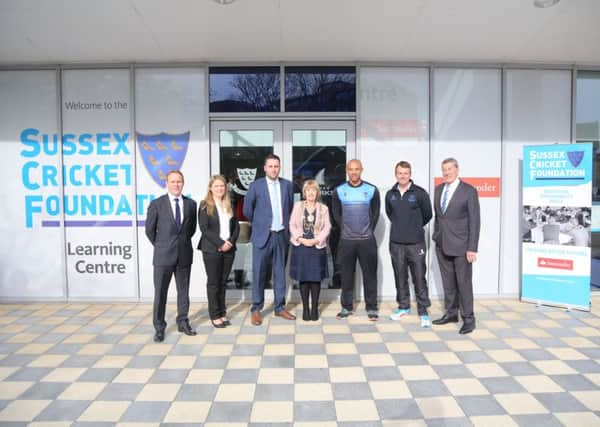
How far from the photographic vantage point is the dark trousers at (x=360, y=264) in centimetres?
450

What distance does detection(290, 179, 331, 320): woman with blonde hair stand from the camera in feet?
14.6

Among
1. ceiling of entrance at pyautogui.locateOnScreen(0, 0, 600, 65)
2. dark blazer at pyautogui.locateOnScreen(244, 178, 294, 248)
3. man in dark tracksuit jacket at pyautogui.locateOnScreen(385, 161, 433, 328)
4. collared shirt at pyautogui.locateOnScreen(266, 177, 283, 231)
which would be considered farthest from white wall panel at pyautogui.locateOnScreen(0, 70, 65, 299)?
man in dark tracksuit jacket at pyautogui.locateOnScreen(385, 161, 433, 328)

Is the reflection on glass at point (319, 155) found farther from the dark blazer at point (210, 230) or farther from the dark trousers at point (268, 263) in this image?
the dark blazer at point (210, 230)

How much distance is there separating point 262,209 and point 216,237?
0.61 meters

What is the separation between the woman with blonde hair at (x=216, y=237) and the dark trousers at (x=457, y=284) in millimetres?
2246

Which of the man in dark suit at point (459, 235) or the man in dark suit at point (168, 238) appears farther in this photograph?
the man in dark suit at point (459, 235)

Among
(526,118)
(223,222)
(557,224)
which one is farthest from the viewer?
(526,118)

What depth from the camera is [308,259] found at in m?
4.44

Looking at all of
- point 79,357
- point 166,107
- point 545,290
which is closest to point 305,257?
point 79,357

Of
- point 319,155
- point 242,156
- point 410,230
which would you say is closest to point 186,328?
point 242,156

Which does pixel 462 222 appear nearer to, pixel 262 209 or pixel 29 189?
pixel 262 209

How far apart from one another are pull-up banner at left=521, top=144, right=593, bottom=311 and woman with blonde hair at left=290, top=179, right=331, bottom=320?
2643mm

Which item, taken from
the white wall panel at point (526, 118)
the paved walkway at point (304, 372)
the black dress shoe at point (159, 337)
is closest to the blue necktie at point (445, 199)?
the paved walkway at point (304, 372)

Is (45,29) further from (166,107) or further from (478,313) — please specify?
(478,313)
